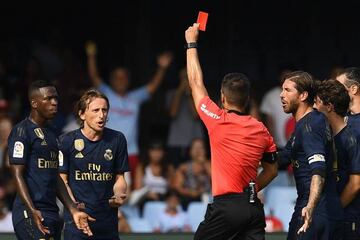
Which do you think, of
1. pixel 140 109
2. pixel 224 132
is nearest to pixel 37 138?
pixel 224 132

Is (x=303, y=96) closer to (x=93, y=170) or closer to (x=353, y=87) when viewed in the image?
(x=353, y=87)

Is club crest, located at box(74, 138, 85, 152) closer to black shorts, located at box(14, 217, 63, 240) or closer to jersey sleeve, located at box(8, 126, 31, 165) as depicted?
jersey sleeve, located at box(8, 126, 31, 165)

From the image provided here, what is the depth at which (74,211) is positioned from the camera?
30.7ft

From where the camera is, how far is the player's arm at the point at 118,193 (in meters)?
9.52

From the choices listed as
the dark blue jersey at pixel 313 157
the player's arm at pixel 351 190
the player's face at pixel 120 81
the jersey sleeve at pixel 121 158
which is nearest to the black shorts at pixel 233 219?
the dark blue jersey at pixel 313 157

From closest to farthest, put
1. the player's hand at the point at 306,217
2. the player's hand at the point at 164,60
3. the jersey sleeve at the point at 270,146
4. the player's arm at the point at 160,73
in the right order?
1. the player's hand at the point at 306,217
2. the jersey sleeve at the point at 270,146
3. the player's arm at the point at 160,73
4. the player's hand at the point at 164,60

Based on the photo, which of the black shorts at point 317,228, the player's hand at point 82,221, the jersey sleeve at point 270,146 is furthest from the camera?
the player's hand at point 82,221

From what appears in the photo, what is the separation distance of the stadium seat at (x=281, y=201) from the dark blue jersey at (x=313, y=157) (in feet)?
14.8

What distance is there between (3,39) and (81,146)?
19.9 feet

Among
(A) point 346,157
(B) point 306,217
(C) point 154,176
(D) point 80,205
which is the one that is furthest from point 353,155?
(C) point 154,176

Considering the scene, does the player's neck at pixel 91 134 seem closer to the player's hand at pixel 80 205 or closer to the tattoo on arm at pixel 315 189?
the player's hand at pixel 80 205

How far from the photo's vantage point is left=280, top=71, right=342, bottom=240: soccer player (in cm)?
880

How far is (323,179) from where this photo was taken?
8766 millimetres

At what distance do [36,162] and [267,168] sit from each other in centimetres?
184
